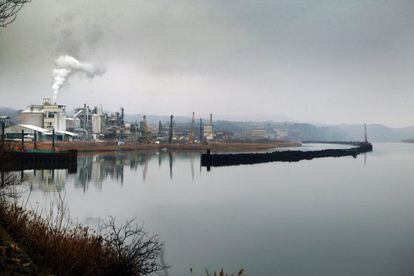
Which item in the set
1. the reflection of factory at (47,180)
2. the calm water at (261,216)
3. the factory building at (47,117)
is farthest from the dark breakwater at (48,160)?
the factory building at (47,117)

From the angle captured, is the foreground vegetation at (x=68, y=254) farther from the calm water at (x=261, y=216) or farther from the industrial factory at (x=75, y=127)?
the industrial factory at (x=75, y=127)

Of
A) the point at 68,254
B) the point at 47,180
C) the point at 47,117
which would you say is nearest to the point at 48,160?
the point at 47,180

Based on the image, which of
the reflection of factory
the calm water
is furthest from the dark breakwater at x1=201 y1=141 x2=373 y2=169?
the reflection of factory

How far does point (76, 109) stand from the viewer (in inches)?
2719

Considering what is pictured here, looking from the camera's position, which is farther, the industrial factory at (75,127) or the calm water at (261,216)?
the industrial factory at (75,127)

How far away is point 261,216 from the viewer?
1650cm

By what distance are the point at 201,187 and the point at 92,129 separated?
1677 inches

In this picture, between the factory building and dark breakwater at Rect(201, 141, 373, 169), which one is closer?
dark breakwater at Rect(201, 141, 373, 169)

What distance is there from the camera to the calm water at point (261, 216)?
33.6 ft

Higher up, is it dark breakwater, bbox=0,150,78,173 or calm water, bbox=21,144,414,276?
dark breakwater, bbox=0,150,78,173

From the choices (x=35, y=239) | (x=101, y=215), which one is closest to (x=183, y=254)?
(x=35, y=239)

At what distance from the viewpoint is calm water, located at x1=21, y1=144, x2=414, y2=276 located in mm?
10250

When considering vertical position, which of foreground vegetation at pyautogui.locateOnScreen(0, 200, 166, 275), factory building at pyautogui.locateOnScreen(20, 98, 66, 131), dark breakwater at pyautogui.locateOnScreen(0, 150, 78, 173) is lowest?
dark breakwater at pyautogui.locateOnScreen(0, 150, 78, 173)

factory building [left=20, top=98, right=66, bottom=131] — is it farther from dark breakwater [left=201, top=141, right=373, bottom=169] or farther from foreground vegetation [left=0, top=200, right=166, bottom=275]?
foreground vegetation [left=0, top=200, right=166, bottom=275]
